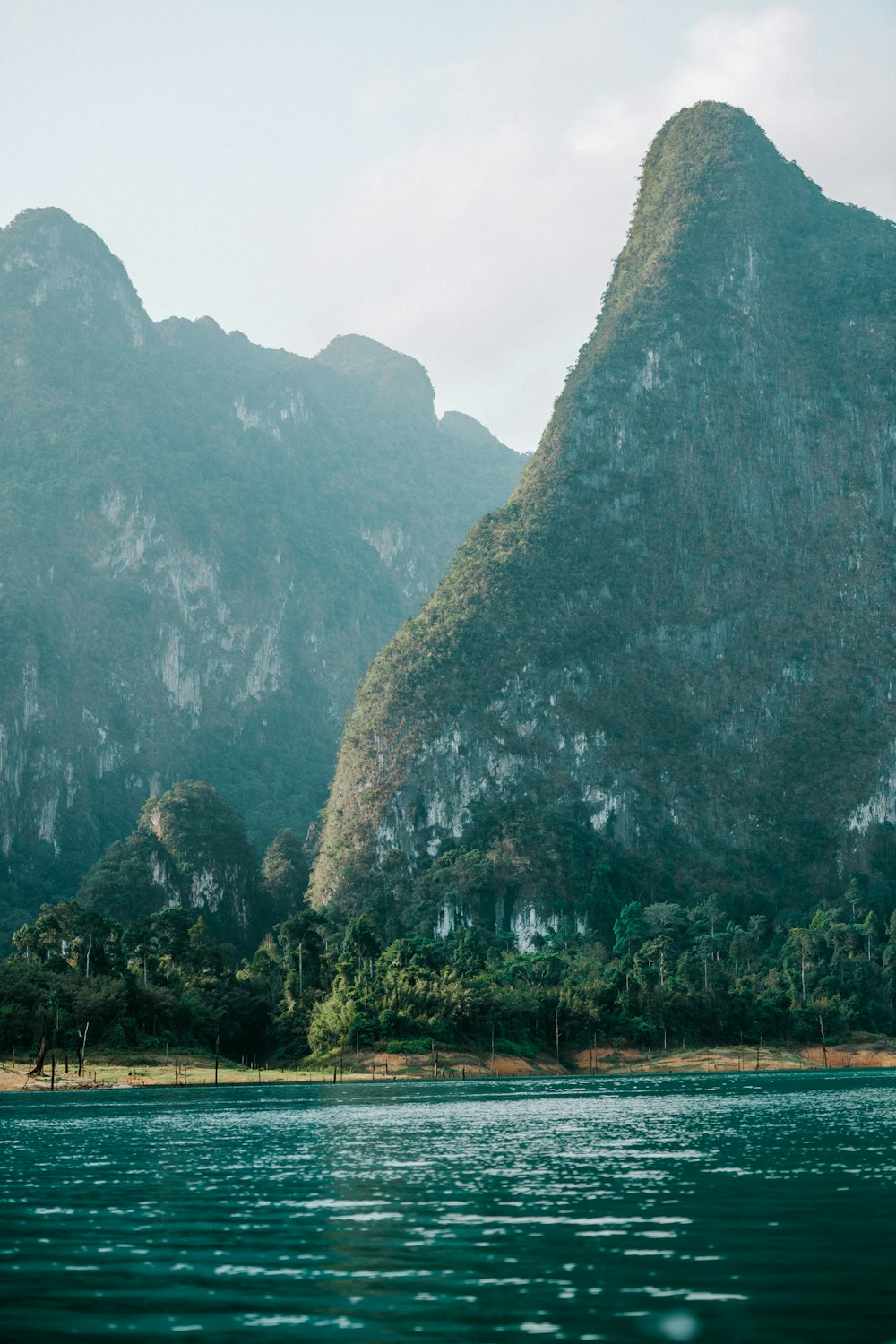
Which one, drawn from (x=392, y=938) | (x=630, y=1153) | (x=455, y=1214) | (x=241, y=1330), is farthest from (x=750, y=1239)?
(x=392, y=938)

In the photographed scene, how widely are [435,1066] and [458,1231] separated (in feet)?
347

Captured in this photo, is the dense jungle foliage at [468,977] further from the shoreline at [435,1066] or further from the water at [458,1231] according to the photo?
the water at [458,1231]

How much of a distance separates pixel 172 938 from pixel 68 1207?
376 ft

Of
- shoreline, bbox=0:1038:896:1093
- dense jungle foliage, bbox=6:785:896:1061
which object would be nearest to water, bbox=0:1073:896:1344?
shoreline, bbox=0:1038:896:1093

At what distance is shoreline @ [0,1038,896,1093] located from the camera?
375ft

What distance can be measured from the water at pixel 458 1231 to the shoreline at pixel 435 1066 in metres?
51.0

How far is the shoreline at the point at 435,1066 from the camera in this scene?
114250 mm

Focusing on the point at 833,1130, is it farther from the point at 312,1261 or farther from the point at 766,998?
the point at 766,998

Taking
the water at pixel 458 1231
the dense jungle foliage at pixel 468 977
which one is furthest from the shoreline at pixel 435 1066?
→ the water at pixel 458 1231

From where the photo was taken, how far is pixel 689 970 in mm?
162125

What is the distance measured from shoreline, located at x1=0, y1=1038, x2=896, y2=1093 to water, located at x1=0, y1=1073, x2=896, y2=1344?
51008 millimetres

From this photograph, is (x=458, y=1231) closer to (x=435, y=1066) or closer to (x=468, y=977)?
Result: (x=435, y=1066)

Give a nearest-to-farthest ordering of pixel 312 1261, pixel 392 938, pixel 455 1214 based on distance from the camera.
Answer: pixel 312 1261
pixel 455 1214
pixel 392 938

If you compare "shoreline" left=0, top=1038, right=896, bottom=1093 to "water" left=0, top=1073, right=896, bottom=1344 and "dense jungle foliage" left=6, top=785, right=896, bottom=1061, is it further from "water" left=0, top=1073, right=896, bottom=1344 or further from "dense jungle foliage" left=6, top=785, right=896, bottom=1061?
"water" left=0, top=1073, right=896, bottom=1344
